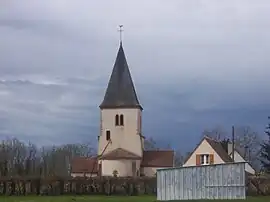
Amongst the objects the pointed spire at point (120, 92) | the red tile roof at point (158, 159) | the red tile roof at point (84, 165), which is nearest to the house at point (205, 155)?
the red tile roof at point (158, 159)

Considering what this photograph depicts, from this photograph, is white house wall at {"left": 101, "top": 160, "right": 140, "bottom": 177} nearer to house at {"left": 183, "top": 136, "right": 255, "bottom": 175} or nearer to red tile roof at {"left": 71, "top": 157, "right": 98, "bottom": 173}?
red tile roof at {"left": 71, "top": 157, "right": 98, "bottom": 173}

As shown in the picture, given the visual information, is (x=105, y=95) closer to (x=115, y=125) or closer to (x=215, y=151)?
(x=115, y=125)

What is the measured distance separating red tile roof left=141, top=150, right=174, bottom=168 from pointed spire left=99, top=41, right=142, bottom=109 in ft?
23.9

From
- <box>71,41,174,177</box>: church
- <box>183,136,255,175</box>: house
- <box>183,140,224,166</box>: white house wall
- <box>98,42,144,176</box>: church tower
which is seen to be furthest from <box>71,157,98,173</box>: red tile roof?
<box>183,136,255,175</box>: house

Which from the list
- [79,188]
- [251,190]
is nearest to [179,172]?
[251,190]

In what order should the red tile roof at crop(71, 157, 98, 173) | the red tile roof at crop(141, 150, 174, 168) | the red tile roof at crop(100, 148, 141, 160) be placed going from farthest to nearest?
the red tile roof at crop(71, 157, 98, 173) < the red tile roof at crop(141, 150, 174, 168) < the red tile roof at crop(100, 148, 141, 160)

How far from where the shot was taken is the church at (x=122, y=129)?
310ft

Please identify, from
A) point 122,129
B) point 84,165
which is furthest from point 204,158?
point 84,165

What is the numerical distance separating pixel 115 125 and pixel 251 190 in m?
40.5

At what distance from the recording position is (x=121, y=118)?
96062 millimetres

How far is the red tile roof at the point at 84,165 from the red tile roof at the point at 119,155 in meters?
3.92

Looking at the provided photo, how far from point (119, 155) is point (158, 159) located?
7.04 m

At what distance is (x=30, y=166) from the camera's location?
3583 inches

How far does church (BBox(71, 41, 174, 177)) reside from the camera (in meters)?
94.6
